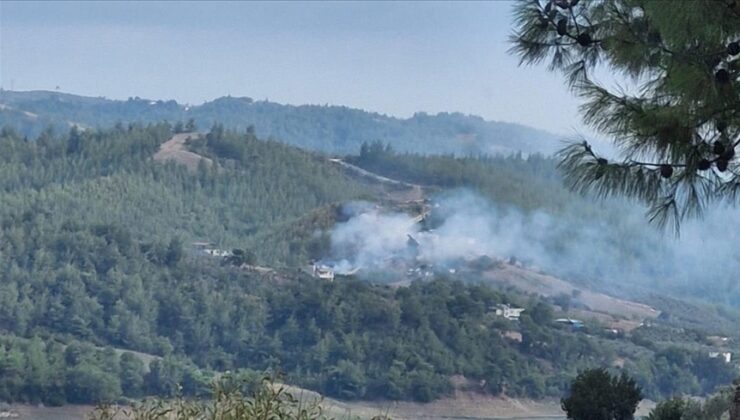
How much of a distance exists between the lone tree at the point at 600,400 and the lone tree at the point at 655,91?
9.01 feet

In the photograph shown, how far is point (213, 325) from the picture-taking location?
22344 mm

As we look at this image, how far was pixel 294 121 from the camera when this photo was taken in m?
47.2

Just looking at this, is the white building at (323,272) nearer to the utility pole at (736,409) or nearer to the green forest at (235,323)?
the green forest at (235,323)

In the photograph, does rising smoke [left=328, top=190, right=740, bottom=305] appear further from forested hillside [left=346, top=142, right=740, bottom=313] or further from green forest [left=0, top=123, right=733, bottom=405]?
green forest [left=0, top=123, right=733, bottom=405]

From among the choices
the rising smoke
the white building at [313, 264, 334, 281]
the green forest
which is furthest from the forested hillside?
the white building at [313, 264, 334, 281]

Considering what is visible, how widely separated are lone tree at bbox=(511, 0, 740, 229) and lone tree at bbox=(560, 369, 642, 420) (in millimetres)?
2745

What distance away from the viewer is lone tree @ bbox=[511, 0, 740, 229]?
7.18 meters

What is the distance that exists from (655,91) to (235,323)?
1511 cm

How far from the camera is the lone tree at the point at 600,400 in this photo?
1114 cm

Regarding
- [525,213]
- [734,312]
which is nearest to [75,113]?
[525,213]

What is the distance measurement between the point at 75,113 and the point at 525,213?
2210 cm

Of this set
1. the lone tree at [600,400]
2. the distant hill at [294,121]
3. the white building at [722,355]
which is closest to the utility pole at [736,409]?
the lone tree at [600,400]

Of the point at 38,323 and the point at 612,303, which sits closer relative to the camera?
the point at 38,323

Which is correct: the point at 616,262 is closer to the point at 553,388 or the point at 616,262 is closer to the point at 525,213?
the point at 525,213
